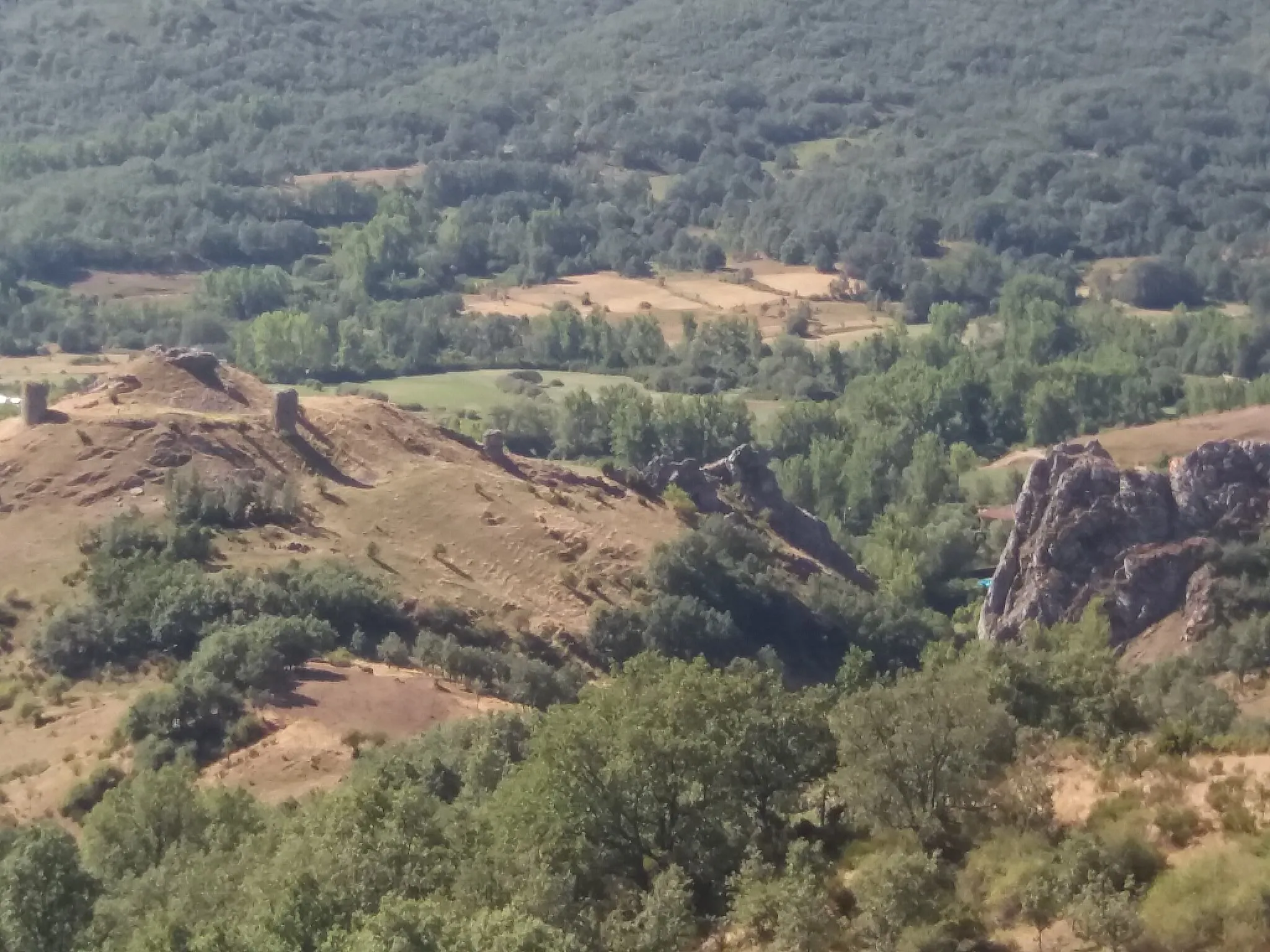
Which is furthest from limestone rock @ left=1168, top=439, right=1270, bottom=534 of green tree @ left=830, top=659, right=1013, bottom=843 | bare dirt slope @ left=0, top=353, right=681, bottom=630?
green tree @ left=830, top=659, right=1013, bottom=843

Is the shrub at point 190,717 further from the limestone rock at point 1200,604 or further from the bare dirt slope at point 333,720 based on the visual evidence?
the limestone rock at point 1200,604

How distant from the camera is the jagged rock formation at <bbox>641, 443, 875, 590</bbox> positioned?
240 ft

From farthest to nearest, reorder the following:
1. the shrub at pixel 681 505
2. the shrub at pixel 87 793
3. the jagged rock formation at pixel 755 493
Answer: the jagged rock formation at pixel 755 493
the shrub at pixel 681 505
the shrub at pixel 87 793

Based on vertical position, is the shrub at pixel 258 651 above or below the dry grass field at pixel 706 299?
above

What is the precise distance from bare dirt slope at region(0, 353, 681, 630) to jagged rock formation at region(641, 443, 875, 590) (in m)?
1.91

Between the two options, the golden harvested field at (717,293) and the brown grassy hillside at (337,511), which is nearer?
the brown grassy hillside at (337,511)

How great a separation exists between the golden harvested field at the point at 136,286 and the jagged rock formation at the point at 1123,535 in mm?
94494

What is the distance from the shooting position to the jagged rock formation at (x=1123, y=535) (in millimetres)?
65500

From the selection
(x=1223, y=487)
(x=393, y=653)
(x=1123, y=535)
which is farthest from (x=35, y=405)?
(x=1223, y=487)

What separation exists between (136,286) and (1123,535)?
104 meters

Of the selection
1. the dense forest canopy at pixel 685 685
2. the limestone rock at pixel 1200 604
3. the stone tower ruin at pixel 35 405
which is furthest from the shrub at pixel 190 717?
the limestone rock at pixel 1200 604

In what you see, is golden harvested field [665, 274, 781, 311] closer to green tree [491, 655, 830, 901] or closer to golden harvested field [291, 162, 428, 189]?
golden harvested field [291, 162, 428, 189]

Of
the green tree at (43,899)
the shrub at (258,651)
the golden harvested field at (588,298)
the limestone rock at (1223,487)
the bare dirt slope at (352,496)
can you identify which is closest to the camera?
the green tree at (43,899)

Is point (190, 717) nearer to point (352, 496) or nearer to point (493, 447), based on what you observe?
point (352, 496)
